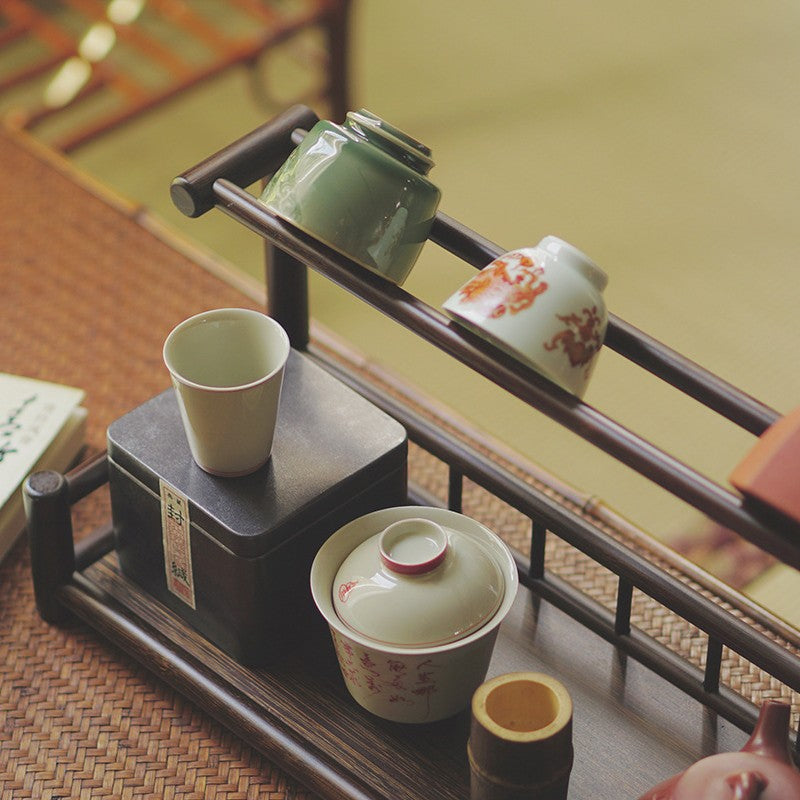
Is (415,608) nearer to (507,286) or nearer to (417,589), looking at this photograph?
(417,589)

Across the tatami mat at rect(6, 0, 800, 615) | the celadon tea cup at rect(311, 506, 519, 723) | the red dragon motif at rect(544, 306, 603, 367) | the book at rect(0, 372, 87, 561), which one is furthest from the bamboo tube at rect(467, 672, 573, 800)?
the tatami mat at rect(6, 0, 800, 615)

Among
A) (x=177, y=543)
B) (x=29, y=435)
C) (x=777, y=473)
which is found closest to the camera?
(x=777, y=473)

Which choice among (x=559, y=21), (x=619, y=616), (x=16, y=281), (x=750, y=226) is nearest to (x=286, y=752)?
(x=619, y=616)

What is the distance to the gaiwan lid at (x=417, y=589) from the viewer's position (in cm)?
61

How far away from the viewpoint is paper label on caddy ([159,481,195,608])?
683 mm

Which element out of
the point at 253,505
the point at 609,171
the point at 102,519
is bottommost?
the point at 609,171

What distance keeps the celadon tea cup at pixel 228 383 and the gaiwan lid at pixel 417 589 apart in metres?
0.09

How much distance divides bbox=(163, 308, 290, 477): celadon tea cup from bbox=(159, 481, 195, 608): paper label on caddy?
0.03m

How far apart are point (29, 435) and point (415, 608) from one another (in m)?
0.38

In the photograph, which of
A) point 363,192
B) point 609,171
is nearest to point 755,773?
point 363,192

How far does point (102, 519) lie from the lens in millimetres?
864

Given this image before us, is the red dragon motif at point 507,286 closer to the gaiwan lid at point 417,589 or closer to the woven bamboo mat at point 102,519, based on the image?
the gaiwan lid at point 417,589

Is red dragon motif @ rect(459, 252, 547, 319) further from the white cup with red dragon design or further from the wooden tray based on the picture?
the wooden tray

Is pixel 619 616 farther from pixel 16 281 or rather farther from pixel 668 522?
pixel 668 522
